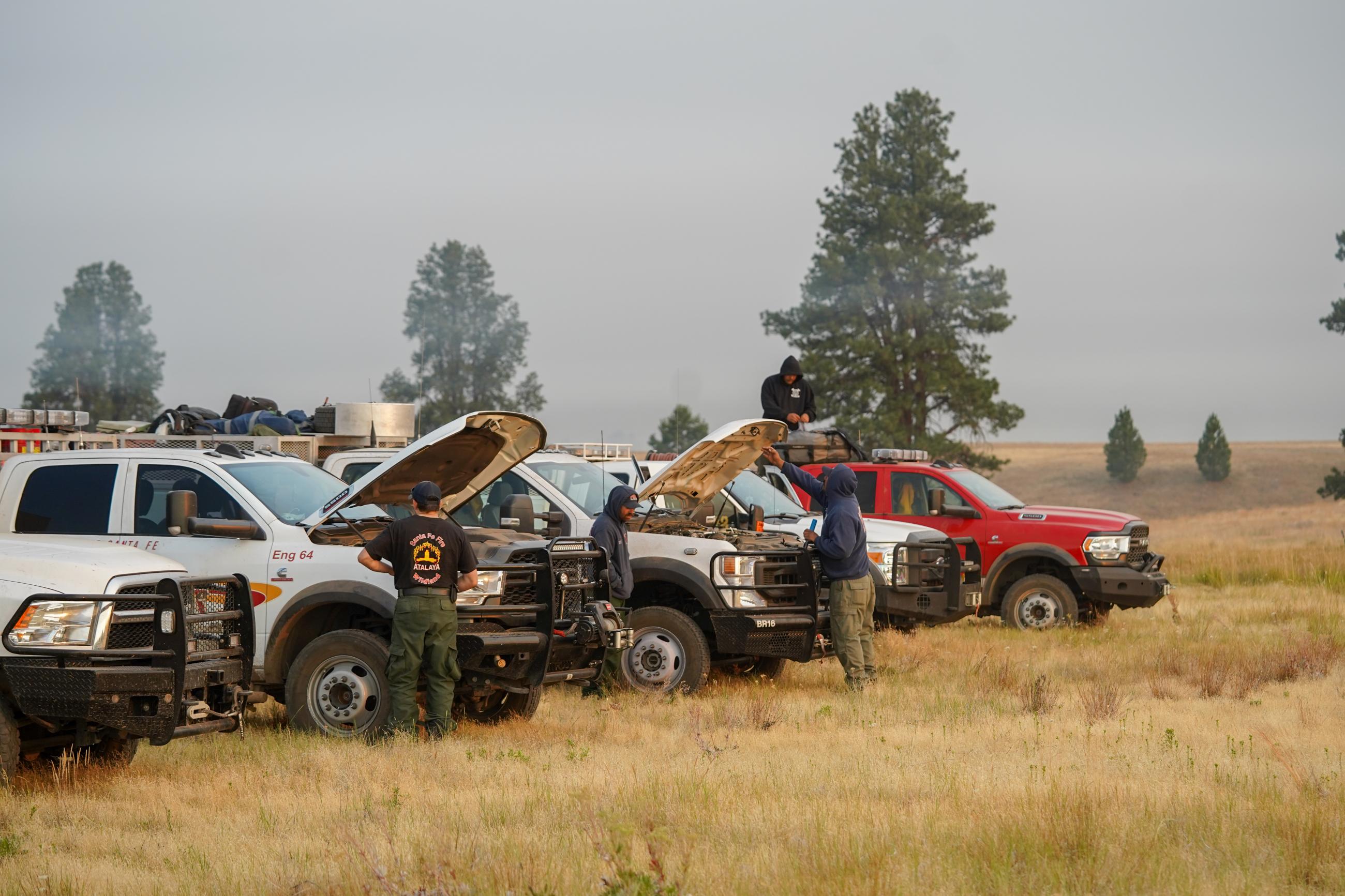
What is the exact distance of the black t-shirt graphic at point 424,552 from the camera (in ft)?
27.3

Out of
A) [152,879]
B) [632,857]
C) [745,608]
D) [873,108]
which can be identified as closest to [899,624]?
[745,608]

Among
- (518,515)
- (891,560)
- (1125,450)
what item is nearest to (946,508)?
(891,560)

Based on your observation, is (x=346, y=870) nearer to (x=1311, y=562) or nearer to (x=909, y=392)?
(x=1311, y=562)

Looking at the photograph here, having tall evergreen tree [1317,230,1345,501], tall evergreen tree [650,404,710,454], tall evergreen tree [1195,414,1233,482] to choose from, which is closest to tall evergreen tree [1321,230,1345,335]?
tall evergreen tree [1317,230,1345,501]

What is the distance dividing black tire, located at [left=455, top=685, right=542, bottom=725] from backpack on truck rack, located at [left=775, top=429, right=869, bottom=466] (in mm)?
4185

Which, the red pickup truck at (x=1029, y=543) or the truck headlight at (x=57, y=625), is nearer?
the truck headlight at (x=57, y=625)

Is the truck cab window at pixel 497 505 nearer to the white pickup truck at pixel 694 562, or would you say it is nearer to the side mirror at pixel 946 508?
the white pickup truck at pixel 694 562

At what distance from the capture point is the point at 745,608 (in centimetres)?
1059

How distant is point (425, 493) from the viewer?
27.8 ft

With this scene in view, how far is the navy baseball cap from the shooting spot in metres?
8.45

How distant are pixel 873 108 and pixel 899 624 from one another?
101ft

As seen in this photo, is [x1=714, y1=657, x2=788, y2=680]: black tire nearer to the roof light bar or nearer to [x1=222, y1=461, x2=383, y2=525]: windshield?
[x1=222, y1=461, x2=383, y2=525]: windshield

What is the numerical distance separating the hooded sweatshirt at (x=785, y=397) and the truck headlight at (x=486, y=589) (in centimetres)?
573

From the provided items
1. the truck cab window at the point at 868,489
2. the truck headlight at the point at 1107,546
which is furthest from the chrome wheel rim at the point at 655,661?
the truck headlight at the point at 1107,546
